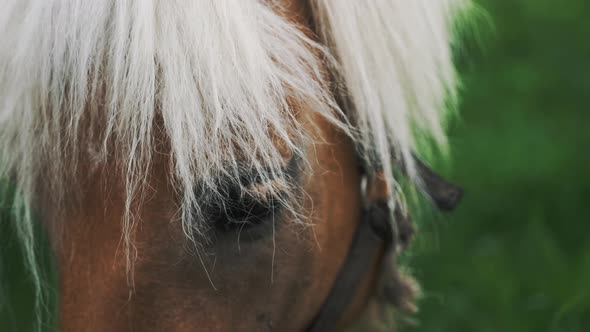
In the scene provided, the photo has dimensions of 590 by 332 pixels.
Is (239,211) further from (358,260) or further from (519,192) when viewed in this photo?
(519,192)

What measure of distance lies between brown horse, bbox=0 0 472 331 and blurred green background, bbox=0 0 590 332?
1.67 feet

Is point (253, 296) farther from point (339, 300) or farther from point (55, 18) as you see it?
point (55, 18)

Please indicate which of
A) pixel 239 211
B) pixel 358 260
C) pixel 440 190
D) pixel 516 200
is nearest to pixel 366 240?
pixel 358 260

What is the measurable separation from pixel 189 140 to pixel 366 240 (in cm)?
51

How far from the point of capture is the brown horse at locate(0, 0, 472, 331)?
1.01 meters

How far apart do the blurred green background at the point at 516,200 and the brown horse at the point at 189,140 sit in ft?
1.67

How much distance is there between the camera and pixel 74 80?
103 centimetres

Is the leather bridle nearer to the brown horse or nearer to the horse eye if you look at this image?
the brown horse

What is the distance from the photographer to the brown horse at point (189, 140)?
1008 millimetres

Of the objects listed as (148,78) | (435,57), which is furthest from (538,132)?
(148,78)

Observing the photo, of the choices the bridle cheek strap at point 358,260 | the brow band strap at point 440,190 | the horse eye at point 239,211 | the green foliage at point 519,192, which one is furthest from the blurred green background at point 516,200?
the horse eye at point 239,211

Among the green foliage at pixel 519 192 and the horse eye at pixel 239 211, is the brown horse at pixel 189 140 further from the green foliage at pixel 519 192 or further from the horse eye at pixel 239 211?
the green foliage at pixel 519 192

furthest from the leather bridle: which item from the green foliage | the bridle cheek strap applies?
the green foliage

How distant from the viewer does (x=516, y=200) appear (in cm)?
287
